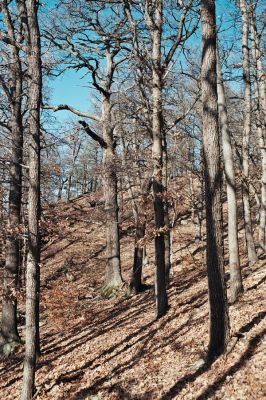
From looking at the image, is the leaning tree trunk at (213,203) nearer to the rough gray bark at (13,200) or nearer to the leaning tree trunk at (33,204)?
the leaning tree trunk at (33,204)

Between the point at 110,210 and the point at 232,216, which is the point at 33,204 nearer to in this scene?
the point at 232,216

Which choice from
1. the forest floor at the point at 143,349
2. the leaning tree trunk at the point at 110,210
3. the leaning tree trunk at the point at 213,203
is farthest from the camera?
the leaning tree trunk at the point at 110,210

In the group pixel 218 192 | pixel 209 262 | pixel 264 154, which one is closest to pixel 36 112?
pixel 218 192

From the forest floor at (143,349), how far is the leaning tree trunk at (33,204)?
89 centimetres

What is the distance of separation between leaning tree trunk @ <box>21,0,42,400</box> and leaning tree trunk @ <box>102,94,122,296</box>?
22.5 ft

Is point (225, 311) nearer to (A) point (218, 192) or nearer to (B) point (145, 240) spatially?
(A) point (218, 192)

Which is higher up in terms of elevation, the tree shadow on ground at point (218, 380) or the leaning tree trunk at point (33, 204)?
the leaning tree trunk at point (33, 204)

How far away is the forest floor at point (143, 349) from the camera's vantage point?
20.4ft

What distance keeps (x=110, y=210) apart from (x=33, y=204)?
287 inches

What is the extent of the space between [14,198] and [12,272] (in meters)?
2.27

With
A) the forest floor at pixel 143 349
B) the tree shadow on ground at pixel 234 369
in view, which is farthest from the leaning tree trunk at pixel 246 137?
the tree shadow on ground at pixel 234 369

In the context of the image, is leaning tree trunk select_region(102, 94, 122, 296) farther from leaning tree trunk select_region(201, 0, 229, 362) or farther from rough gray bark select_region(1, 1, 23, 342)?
leaning tree trunk select_region(201, 0, 229, 362)

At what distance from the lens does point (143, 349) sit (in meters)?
8.68

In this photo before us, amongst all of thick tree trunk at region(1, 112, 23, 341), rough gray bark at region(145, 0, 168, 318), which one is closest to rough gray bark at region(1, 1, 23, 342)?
thick tree trunk at region(1, 112, 23, 341)
